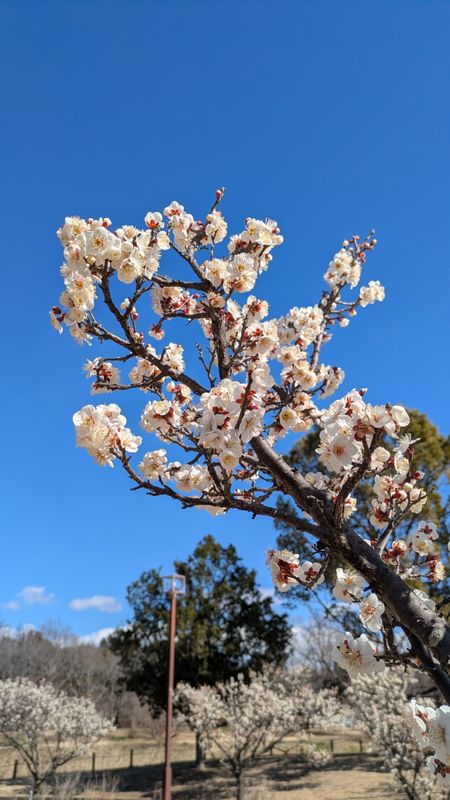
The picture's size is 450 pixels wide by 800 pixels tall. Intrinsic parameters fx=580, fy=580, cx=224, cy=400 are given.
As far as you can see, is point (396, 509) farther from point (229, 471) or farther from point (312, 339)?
point (312, 339)

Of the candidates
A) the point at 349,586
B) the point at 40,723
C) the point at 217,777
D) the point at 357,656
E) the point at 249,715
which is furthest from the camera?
the point at 217,777

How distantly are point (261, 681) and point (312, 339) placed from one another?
14871 mm

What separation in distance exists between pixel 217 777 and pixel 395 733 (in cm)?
878

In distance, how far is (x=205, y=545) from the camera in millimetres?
19531

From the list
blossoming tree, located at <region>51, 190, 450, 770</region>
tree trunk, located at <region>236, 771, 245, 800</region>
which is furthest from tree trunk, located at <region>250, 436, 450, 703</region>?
tree trunk, located at <region>236, 771, 245, 800</region>

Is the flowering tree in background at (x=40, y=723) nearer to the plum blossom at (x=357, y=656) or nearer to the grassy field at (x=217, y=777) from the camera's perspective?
the grassy field at (x=217, y=777)

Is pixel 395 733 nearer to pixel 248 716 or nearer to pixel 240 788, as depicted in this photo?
pixel 240 788

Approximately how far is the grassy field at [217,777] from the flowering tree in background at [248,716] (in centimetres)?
54

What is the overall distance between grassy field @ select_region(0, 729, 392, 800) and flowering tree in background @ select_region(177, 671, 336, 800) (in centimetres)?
54

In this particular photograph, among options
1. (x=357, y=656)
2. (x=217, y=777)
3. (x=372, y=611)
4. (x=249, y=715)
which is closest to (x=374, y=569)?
(x=372, y=611)

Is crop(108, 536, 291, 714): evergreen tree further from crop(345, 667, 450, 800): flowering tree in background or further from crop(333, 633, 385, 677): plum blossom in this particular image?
crop(333, 633, 385, 677): plum blossom

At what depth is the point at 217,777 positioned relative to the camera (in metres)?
15.7

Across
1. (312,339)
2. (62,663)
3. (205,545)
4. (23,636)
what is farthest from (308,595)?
(23,636)

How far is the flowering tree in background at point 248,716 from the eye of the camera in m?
13.4
